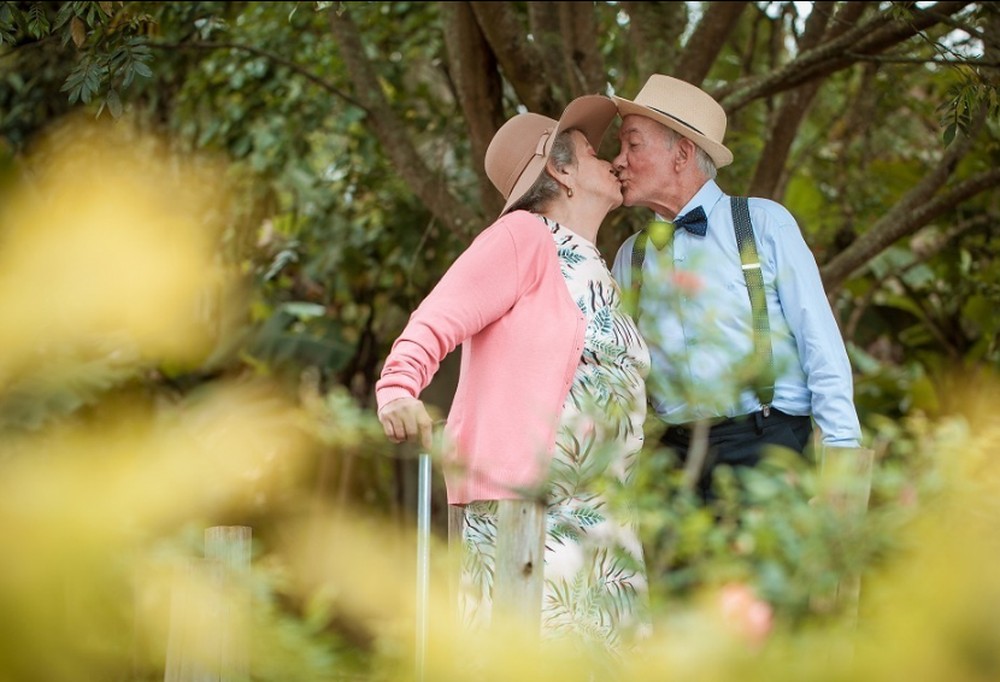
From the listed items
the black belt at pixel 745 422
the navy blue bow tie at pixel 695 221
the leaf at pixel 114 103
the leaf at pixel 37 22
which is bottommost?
the black belt at pixel 745 422

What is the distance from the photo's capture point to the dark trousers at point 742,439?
3.31 metres

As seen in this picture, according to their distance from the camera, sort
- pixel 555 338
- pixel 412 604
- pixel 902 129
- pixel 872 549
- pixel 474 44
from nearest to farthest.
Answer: pixel 872 549
pixel 412 604
pixel 555 338
pixel 474 44
pixel 902 129

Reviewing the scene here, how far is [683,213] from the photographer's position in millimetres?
3521

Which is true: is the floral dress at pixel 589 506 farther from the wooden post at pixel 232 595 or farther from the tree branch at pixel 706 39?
the tree branch at pixel 706 39

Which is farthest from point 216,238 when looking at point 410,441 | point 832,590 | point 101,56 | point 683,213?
point 832,590

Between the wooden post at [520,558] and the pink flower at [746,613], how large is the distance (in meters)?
0.36

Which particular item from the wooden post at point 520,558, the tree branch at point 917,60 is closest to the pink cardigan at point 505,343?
the wooden post at point 520,558

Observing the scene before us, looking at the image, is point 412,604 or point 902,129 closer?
point 412,604

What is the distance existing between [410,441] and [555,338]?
52cm

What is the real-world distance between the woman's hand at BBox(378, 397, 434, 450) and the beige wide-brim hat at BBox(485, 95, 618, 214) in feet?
2.80

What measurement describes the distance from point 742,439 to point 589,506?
1.64ft

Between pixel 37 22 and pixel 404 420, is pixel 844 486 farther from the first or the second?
pixel 37 22

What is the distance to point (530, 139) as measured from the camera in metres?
3.47

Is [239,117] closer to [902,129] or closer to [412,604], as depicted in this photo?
[902,129]
